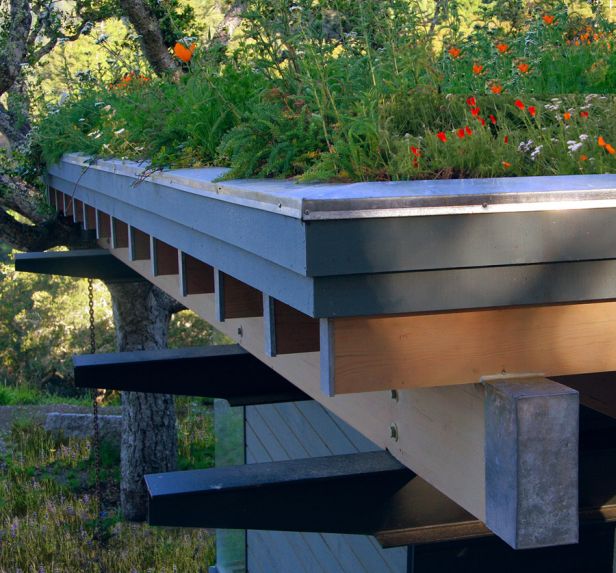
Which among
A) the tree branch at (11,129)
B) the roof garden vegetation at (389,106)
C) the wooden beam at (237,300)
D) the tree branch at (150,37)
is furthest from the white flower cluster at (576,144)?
the tree branch at (11,129)

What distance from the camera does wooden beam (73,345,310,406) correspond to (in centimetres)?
490

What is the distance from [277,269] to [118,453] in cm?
1421

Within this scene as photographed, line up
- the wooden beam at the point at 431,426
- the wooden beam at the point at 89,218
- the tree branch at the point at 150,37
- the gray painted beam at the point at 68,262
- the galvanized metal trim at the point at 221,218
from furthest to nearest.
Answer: the tree branch at the point at 150,37, the gray painted beam at the point at 68,262, the wooden beam at the point at 89,218, the wooden beam at the point at 431,426, the galvanized metal trim at the point at 221,218

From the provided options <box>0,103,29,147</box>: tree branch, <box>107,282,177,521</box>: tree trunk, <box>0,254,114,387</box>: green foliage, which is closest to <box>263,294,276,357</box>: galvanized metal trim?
<box>0,103,29,147</box>: tree branch

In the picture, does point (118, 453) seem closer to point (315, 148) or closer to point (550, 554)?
point (550, 554)

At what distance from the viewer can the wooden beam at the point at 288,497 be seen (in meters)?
2.88

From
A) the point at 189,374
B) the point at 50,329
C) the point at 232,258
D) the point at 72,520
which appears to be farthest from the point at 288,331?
the point at 50,329

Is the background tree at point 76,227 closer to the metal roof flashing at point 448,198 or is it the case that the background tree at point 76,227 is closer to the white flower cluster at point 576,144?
the white flower cluster at point 576,144

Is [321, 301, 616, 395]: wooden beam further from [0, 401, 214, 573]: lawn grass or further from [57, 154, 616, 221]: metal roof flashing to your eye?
[0, 401, 214, 573]: lawn grass

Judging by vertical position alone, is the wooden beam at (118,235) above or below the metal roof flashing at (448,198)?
below

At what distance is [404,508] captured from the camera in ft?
9.76

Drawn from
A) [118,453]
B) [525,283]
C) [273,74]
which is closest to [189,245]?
[273,74]

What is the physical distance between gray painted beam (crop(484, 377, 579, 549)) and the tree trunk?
11.2m

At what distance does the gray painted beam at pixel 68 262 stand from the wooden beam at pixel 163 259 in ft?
13.9
